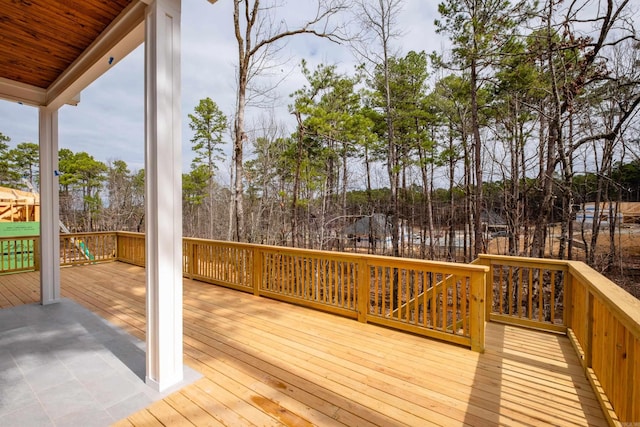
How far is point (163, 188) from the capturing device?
202 centimetres

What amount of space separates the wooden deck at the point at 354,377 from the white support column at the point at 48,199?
3.52 ft

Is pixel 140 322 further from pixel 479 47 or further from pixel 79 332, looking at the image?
pixel 479 47

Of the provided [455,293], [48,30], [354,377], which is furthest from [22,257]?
[455,293]

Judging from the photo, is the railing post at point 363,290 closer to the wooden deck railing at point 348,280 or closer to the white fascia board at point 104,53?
the wooden deck railing at point 348,280

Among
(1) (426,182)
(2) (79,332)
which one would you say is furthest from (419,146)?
(2) (79,332)

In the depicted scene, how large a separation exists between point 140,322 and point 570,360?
459 cm

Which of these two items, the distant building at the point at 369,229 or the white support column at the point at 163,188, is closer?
the white support column at the point at 163,188

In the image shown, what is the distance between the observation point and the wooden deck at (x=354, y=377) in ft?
6.01

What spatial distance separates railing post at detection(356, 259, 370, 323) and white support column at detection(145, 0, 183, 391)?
2059 mm

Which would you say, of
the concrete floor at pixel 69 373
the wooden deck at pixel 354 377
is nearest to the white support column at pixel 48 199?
the concrete floor at pixel 69 373

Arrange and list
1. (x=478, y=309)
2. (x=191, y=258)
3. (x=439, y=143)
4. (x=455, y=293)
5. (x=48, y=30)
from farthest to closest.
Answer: (x=439, y=143) → (x=191, y=258) → (x=455, y=293) → (x=478, y=309) → (x=48, y=30)

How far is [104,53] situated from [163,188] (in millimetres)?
1638

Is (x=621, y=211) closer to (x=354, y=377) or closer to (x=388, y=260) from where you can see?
(x=388, y=260)

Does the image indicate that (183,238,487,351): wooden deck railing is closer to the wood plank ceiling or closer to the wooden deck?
the wooden deck
